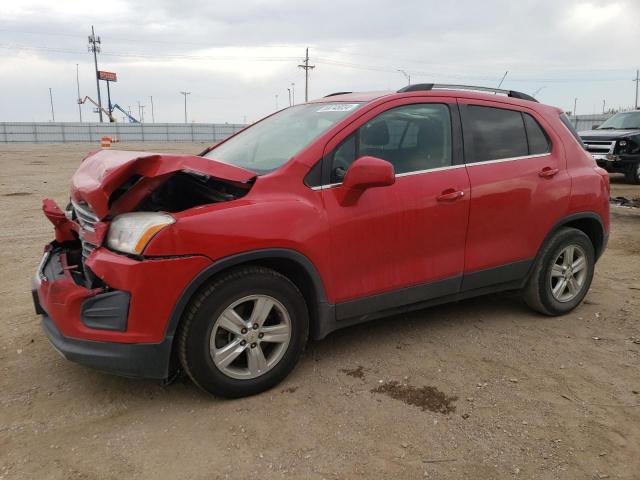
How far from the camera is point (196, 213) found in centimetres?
279

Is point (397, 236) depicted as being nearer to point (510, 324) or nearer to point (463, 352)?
point (463, 352)

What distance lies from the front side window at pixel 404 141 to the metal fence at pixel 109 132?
146 feet

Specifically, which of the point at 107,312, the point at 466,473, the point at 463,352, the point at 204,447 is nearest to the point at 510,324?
the point at 463,352

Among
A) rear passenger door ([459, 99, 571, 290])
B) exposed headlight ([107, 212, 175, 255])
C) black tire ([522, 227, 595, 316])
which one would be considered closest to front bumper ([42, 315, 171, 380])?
exposed headlight ([107, 212, 175, 255])

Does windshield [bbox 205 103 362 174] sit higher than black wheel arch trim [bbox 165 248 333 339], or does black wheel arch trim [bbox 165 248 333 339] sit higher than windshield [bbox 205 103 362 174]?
windshield [bbox 205 103 362 174]

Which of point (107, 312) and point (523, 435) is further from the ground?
point (107, 312)

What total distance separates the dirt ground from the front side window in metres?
1.27

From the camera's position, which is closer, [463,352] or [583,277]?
[463,352]

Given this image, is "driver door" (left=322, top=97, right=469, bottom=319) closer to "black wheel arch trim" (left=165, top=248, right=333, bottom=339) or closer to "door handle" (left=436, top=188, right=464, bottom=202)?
"door handle" (left=436, top=188, right=464, bottom=202)

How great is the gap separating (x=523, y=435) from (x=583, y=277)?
2.16m

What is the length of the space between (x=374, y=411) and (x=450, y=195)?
4.92ft

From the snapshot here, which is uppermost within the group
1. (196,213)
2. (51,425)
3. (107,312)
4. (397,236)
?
(196,213)

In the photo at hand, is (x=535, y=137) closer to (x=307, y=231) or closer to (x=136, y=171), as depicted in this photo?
(x=307, y=231)

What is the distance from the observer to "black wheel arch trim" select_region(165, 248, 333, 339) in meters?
2.75
